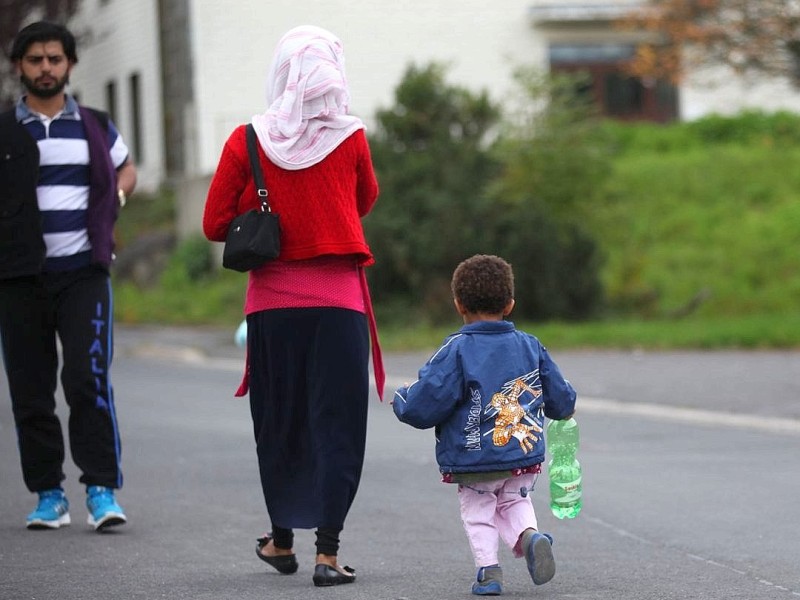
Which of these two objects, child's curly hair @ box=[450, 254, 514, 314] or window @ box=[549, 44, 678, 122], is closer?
child's curly hair @ box=[450, 254, 514, 314]

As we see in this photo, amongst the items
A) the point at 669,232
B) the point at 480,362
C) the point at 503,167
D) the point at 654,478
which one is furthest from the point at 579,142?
the point at 480,362

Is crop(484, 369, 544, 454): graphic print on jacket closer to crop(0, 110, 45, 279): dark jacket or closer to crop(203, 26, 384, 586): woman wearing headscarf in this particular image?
crop(203, 26, 384, 586): woman wearing headscarf

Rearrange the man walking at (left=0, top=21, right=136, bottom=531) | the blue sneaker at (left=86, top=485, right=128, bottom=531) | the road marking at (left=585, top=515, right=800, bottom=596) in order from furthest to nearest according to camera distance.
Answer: the man walking at (left=0, top=21, right=136, bottom=531) → the blue sneaker at (left=86, top=485, right=128, bottom=531) → the road marking at (left=585, top=515, right=800, bottom=596)

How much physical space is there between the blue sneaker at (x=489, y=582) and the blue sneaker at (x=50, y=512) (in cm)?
→ 233

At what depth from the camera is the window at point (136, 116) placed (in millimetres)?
35031

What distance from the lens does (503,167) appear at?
21438 mm

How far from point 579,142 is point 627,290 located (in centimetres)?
196

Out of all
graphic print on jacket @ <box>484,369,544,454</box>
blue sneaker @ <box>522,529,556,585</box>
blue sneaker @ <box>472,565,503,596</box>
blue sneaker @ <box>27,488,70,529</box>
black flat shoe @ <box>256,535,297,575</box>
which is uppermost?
graphic print on jacket @ <box>484,369,544,454</box>

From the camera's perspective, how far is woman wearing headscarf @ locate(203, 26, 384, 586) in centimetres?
578

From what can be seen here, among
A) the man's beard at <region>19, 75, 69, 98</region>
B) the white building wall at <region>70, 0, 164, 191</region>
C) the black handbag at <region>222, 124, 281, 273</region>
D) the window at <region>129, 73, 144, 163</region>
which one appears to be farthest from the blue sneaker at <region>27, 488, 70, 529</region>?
the window at <region>129, 73, 144, 163</region>

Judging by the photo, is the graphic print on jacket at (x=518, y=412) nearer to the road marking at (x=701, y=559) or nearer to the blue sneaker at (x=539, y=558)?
the blue sneaker at (x=539, y=558)

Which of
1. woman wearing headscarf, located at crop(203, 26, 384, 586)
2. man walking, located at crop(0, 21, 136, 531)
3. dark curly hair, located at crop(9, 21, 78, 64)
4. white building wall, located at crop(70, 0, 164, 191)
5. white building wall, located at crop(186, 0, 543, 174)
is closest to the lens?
woman wearing headscarf, located at crop(203, 26, 384, 586)

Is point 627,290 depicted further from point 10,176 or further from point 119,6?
point 119,6

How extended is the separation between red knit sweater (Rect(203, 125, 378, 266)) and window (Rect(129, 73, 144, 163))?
1163 inches
